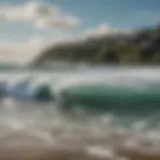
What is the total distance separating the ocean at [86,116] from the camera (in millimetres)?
1004

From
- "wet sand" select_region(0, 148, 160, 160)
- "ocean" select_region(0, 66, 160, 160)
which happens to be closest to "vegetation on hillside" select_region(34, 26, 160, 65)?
"ocean" select_region(0, 66, 160, 160)

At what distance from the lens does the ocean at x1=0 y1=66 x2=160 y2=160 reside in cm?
100

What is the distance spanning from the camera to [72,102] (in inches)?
40.8

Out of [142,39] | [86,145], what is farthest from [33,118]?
[142,39]

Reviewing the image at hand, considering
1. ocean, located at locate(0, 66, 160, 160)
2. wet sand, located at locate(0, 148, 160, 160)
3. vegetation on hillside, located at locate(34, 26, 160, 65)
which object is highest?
vegetation on hillside, located at locate(34, 26, 160, 65)

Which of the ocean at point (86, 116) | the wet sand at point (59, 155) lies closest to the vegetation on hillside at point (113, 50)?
the ocean at point (86, 116)

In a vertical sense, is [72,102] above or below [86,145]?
above

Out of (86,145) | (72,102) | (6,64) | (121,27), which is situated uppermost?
(121,27)

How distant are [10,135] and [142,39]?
55cm

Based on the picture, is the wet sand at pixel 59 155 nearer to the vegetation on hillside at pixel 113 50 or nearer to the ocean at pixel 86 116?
the ocean at pixel 86 116

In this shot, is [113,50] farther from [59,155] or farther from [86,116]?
[59,155]

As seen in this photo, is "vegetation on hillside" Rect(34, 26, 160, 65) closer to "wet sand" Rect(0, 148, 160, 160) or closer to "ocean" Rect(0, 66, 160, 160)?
"ocean" Rect(0, 66, 160, 160)

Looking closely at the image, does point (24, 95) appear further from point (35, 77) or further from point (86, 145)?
point (86, 145)

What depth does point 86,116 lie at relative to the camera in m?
1.02
